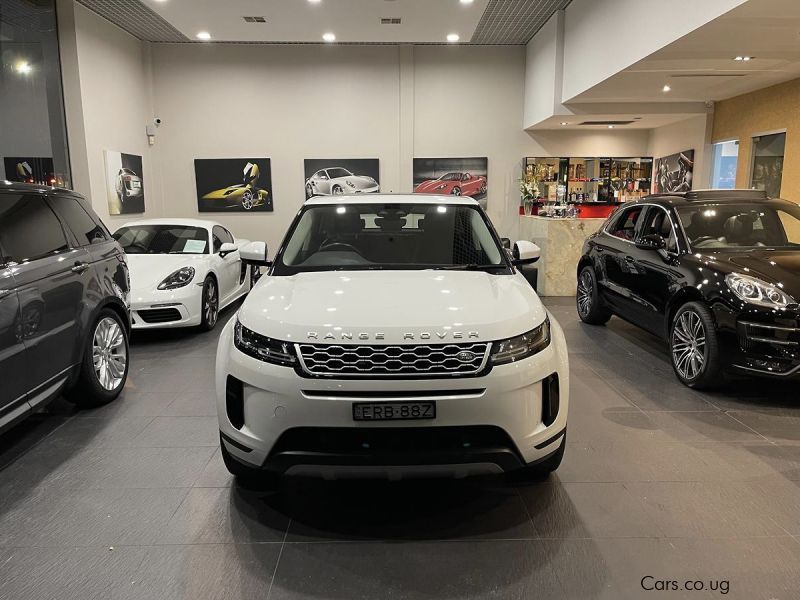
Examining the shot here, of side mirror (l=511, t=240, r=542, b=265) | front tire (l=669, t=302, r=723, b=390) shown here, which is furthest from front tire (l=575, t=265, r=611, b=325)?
side mirror (l=511, t=240, r=542, b=265)

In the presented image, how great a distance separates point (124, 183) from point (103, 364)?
6.64 metres

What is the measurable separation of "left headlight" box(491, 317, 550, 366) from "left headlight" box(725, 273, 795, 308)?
7.65 feet

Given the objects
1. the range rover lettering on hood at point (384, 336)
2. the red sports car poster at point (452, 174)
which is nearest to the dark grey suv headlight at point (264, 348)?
the range rover lettering on hood at point (384, 336)

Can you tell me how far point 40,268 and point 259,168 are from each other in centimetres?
830

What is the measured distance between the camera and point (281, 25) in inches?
360

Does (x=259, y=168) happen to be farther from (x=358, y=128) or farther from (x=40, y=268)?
(x=40, y=268)

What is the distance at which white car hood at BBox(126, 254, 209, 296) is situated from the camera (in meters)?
5.98

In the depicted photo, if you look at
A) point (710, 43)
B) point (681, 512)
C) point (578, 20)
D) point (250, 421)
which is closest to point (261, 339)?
point (250, 421)

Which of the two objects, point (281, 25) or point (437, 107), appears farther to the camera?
point (437, 107)

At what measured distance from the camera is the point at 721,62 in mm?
6336

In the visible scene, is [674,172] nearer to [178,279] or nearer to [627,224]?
[627,224]

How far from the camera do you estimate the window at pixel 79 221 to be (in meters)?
3.81

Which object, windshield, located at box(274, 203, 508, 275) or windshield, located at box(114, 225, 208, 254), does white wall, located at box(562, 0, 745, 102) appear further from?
windshield, located at box(114, 225, 208, 254)

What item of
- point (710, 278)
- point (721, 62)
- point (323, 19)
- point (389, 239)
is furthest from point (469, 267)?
point (323, 19)
